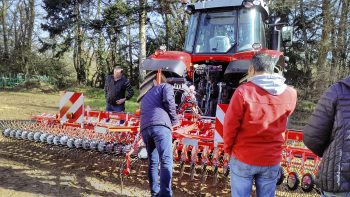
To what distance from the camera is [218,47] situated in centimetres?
582

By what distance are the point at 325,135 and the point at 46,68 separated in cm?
2339

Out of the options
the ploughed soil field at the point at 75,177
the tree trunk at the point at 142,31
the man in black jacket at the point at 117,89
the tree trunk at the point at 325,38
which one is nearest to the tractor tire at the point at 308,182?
the ploughed soil field at the point at 75,177

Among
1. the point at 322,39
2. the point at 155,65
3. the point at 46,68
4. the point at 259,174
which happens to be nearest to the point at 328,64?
the point at 322,39

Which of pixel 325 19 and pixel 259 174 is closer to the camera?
pixel 259 174

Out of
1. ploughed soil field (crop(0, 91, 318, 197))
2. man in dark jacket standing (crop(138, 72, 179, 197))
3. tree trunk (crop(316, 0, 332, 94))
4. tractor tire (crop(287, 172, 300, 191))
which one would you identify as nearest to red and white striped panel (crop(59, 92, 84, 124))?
ploughed soil field (crop(0, 91, 318, 197))

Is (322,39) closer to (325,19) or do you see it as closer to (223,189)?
(325,19)

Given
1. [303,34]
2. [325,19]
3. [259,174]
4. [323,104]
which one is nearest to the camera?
[323,104]

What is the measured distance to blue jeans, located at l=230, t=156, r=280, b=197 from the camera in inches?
102

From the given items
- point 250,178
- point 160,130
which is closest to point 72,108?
point 160,130

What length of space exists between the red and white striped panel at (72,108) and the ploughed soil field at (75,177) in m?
0.43

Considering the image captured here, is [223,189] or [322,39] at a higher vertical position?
[322,39]

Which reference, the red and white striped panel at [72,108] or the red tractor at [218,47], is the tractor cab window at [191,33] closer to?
the red tractor at [218,47]

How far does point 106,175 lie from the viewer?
4.75m

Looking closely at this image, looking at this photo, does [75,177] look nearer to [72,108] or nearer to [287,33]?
[72,108]
